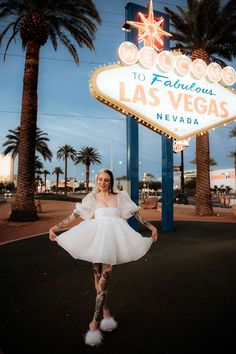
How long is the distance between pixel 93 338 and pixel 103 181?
1.62 metres

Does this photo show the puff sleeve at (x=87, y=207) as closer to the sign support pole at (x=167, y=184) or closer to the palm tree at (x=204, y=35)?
the sign support pole at (x=167, y=184)

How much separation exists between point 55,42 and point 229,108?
12.0m

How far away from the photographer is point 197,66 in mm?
10750

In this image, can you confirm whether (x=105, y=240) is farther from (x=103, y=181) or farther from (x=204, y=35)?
(x=204, y=35)

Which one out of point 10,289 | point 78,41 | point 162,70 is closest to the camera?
point 10,289

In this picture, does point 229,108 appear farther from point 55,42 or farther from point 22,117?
point 55,42

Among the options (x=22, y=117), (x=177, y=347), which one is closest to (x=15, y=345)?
(x=177, y=347)

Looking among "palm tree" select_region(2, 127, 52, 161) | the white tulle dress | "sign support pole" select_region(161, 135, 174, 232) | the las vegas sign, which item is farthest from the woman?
"palm tree" select_region(2, 127, 52, 161)

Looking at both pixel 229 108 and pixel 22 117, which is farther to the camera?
pixel 22 117

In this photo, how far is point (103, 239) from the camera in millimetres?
3143

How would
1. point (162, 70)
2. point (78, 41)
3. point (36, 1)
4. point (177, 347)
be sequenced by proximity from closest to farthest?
1. point (177, 347)
2. point (162, 70)
3. point (36, 1)
4. point (78, 41)

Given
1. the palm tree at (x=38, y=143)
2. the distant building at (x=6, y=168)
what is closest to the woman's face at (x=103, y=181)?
the palm tree at (x=38, y=143)

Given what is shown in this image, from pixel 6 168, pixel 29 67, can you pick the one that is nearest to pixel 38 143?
pixel 29 67

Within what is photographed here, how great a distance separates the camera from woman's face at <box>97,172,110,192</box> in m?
3.48
